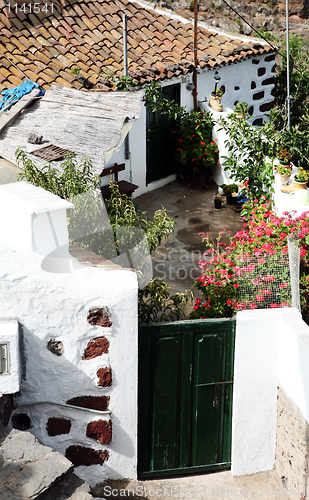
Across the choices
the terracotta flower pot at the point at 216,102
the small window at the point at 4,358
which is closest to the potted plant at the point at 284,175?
the terracotta flower pot at the point at 216,102

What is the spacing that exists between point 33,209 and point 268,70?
9816 millimetres

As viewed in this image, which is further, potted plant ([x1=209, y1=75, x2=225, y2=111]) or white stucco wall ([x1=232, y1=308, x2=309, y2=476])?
potted plant ([x1=209, y1=75, x2=225, y2=111])

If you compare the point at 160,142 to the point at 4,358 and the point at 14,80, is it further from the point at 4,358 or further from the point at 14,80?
the point at 4,358

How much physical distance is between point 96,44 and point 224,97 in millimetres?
2794

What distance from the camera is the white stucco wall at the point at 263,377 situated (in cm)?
454

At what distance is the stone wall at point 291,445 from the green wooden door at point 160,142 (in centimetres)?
654

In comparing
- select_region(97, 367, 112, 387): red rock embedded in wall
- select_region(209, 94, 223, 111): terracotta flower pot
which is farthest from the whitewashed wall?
select_region(97, 367, 112, 387): red rock embedded in wall

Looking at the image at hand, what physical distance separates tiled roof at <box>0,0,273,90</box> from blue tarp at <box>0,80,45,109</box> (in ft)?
1.29

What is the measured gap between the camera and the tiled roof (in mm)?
10008

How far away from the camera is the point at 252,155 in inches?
353

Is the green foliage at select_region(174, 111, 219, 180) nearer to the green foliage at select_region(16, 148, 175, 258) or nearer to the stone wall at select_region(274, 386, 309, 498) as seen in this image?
the green foliage at select_region(16, 148, 175, 258)

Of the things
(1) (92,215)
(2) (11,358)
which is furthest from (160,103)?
(2) (11,358)

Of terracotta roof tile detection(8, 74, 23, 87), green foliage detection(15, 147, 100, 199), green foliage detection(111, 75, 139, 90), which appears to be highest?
terracotta roof tile detection(8, 74, 23, 87)

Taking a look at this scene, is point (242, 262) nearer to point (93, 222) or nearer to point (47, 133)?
point (93, 222)
